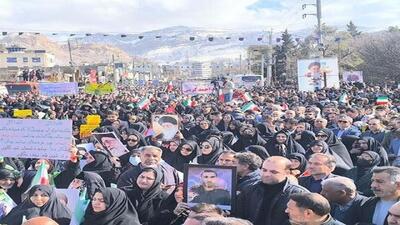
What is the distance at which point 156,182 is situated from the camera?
536 centimetres

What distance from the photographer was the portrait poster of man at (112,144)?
790cm

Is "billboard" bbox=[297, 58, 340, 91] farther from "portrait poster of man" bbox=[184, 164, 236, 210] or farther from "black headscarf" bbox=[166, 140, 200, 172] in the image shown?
"portrait poster of man" bbox=[184, 164, 236, 210]

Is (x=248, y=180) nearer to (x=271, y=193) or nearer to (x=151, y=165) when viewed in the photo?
(x=271, y=193)

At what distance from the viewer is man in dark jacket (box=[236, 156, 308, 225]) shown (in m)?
4.67

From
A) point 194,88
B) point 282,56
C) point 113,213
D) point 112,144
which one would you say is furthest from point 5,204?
point 282,56

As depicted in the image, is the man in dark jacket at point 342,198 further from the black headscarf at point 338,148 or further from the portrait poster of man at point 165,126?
the portrait poster of man at point 165,126

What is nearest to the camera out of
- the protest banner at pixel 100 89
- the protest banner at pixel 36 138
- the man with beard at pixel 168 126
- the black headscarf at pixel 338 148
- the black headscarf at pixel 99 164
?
the protest banner at pixel 36 138

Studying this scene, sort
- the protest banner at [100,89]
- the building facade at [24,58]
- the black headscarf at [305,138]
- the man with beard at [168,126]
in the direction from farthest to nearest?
the building facade at [24,58], the protest banner at [100,89], the man with beard at [168,126], the black headscarf at [305,138]

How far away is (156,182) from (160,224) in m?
0.41

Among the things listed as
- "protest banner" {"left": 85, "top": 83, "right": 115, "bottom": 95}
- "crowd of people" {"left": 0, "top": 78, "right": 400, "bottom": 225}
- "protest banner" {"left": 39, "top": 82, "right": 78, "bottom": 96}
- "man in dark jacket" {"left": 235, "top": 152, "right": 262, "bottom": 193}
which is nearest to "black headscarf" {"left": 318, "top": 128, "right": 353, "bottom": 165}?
"crowd of people" {"left": 0, "top": 78, "right": 400, "bottom": 225}

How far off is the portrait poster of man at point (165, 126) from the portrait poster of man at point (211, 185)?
451 cm

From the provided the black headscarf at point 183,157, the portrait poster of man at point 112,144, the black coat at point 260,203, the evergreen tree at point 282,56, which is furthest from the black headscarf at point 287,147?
the evergreen tree at point 282,56

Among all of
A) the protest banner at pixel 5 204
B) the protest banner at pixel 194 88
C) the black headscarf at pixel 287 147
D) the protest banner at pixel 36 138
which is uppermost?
the protest banner at pixel 194 88

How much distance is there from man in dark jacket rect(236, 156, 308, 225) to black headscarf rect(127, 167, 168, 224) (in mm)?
928
